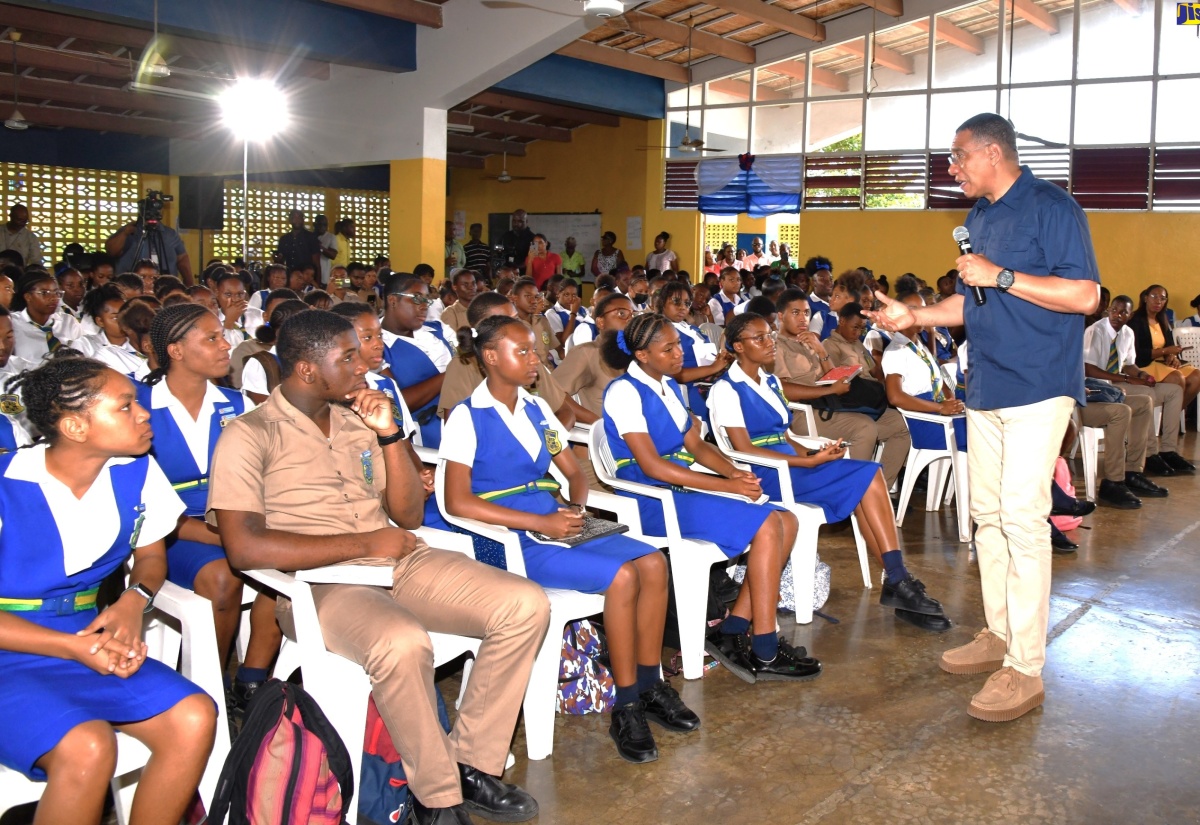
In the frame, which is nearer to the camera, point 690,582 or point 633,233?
point 690,582

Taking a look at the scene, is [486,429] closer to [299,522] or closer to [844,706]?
[299,522]

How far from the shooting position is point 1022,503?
2.92 meters

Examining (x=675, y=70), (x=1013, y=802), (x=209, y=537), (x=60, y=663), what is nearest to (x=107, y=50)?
(x=675, y=70)

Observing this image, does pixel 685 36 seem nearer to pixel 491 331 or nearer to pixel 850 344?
pixel 850 344

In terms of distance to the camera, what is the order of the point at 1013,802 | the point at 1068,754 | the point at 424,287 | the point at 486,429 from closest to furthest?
the point at 1013,802, the point at 1068,754, the point at 486,429, the point at 424,287

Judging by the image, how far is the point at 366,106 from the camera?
11.0m

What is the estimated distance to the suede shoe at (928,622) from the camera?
362 cm

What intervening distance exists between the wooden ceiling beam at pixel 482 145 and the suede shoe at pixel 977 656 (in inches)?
510

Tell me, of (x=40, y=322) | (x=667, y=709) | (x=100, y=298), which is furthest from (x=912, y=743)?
(x=40, y=322)

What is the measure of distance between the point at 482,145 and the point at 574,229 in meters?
1.86

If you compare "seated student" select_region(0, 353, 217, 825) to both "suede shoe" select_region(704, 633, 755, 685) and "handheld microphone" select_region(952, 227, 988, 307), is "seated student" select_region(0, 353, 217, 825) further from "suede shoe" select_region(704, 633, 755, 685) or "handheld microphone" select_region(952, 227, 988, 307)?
"handheld microphone" select_region(952, 227, 988, 307)

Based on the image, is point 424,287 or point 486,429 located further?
point 424,287

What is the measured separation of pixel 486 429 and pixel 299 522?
611 millimetres

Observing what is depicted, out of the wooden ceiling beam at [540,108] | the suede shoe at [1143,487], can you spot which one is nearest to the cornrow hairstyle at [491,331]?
the suede shoe at [1143,487]
